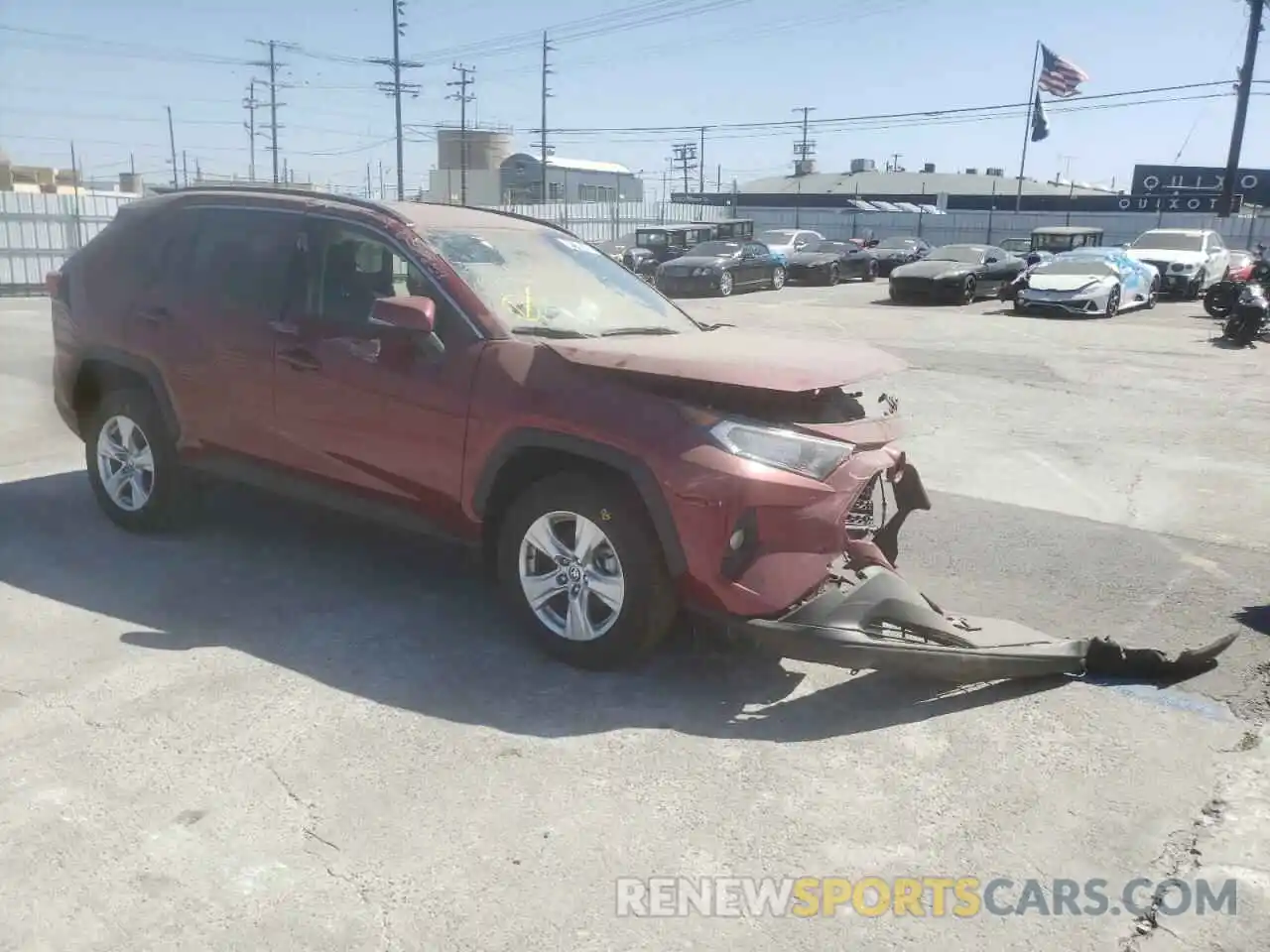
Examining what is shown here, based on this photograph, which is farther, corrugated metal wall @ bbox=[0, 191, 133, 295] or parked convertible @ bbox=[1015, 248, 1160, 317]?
corrugated metal wall @ bbox=[0, 191, 133, 295]

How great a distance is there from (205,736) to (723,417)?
210 centimetres

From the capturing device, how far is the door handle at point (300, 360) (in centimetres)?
482

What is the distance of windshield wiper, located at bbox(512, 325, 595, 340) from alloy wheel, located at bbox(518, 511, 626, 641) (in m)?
0.82

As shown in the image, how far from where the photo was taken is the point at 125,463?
5.71 metres

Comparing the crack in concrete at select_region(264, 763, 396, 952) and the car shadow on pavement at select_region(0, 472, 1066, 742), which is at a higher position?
the car shadow on pavement at select_region(0, 472, 1066, 742)

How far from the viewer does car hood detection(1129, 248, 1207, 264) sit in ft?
81.7

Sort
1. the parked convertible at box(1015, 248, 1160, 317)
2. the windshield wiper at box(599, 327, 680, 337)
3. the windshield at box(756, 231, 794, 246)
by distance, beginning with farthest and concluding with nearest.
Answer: the windshield at box(756, 231, 794, 246) < the parked convertible at box(1015, 248, 1160, 317) < the windshield wiper at box(599, 327, 680, 337)

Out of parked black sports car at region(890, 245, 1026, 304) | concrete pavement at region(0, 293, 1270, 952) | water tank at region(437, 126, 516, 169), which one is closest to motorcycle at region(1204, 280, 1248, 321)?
parked black sports car at region(890, 245, 1026, 304)

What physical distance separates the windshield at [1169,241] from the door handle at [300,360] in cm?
2587

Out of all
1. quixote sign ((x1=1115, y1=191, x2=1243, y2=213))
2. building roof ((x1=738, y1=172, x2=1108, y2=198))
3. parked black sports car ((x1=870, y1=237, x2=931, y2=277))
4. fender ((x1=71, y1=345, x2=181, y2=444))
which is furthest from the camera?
building roof ((x1=738, y1=172, x2=1108, y2=198))

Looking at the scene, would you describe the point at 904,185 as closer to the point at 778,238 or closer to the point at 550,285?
the point at 778,238

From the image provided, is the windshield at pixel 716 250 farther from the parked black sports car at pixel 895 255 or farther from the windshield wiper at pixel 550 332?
the windshield wiper at pixel 550 332

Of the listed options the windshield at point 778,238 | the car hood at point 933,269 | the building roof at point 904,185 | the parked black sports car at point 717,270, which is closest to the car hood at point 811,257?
the windshield at point 778,238

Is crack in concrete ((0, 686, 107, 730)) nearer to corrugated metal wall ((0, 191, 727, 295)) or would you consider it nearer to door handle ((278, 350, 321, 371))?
door handle ((278, 350, 321, 371))
